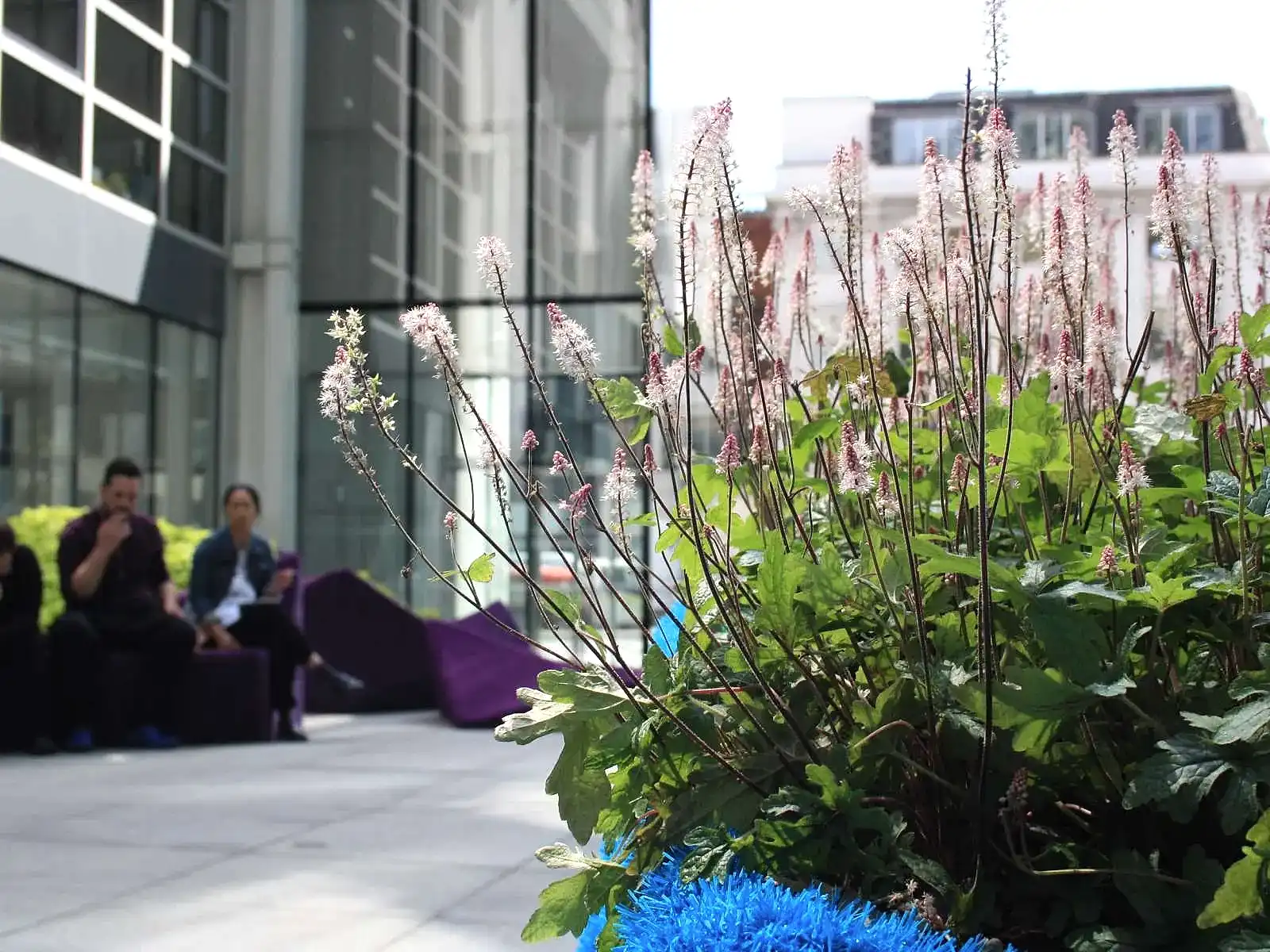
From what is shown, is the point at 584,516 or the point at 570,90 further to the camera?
the point at 570,90

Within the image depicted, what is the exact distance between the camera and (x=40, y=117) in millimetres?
8047

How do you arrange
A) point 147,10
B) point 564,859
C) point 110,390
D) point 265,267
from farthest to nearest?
point 265,267 → point 147,10 → point 110,390 → point 564,859

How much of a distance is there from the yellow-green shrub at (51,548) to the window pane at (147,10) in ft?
12.5

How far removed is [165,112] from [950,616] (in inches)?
369

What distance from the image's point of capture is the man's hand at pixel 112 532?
577 cm

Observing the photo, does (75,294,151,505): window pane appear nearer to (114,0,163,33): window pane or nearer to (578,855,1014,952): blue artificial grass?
(114,0,163,33): window pane

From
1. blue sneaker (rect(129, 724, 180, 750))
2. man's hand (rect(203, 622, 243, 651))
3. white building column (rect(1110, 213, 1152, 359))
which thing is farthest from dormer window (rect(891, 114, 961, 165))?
white building column (rect(1110, 213, 1152, 359))

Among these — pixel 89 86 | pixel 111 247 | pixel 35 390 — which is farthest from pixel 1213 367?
pixel 89 86

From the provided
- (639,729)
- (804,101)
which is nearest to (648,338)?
(639,729)

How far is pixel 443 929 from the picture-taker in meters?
2.50

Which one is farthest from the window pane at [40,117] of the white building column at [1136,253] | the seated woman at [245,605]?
the white building column at [1136,253]

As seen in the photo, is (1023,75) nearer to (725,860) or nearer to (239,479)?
(725,860)

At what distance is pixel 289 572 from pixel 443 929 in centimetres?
408

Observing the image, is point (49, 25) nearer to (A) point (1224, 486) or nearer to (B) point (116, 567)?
(B) point (116, 567)
